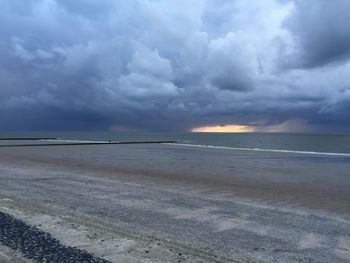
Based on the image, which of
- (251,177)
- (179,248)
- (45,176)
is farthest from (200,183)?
(179,248)

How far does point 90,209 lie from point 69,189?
15.6 ft

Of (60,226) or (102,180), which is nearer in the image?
(60,226)

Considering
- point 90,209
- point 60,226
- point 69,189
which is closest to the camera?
point 60,226

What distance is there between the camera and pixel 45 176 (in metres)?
21.9

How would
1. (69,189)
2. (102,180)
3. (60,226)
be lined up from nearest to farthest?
1. (60,226)
2. (69,189)
3. (102,180)

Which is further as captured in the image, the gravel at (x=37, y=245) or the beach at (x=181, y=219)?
the beach at (x=181, y=219)

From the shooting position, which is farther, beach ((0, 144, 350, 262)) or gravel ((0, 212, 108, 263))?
beach ((0, 144, 350, 262))

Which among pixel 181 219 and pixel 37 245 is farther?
pixel 181 219

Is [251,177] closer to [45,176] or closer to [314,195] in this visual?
[314,195]

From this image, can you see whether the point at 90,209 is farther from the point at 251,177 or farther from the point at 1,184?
the point at 251,177

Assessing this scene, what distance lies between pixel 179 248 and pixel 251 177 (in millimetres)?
16957

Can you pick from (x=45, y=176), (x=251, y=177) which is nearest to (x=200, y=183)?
(x=251, y=177)

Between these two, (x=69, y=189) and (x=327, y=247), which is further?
(x=69, y=189)

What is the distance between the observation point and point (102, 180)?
2103 centimetres
